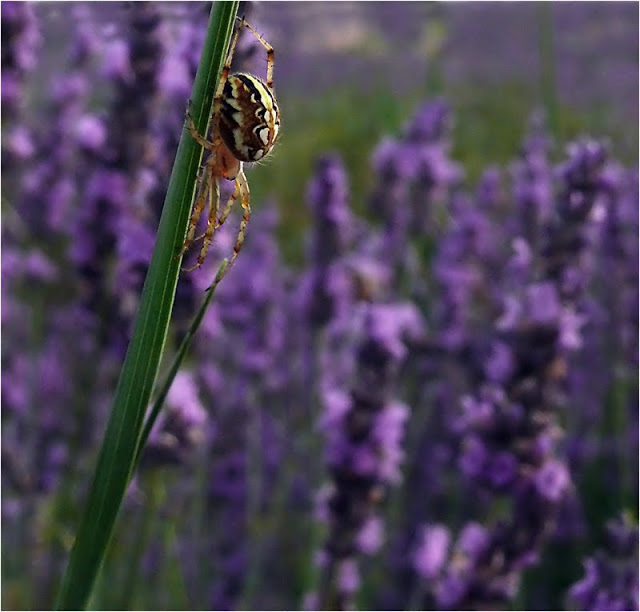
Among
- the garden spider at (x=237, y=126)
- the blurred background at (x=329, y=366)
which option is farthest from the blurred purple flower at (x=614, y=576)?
the garden spider at (x=237, y=126)

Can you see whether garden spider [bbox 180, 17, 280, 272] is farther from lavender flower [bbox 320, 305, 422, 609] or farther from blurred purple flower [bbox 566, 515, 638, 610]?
lavender flower [bbox 320, 305, 422, 609]

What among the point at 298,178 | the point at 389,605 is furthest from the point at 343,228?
the point at 298,178

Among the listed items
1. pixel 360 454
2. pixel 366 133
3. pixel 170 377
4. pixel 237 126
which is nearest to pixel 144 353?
pixel 170 377

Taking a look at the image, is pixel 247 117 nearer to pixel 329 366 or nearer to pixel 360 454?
pixel 360 454

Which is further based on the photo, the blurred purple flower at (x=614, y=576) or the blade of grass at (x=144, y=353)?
the blurred purple flower at (x=614, y=576)

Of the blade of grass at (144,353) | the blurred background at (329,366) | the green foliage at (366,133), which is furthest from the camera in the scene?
the green foliage at (366,133)

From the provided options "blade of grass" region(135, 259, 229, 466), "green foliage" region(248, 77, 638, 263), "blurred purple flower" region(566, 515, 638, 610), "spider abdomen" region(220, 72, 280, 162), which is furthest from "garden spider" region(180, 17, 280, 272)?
"green foliage" region(248, 77, 638, 263)

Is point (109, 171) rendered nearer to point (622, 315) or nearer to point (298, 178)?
point (622, 315)

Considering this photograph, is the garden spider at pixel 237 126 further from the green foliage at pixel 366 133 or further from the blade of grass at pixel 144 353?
the green foliage at pixel 366 133
